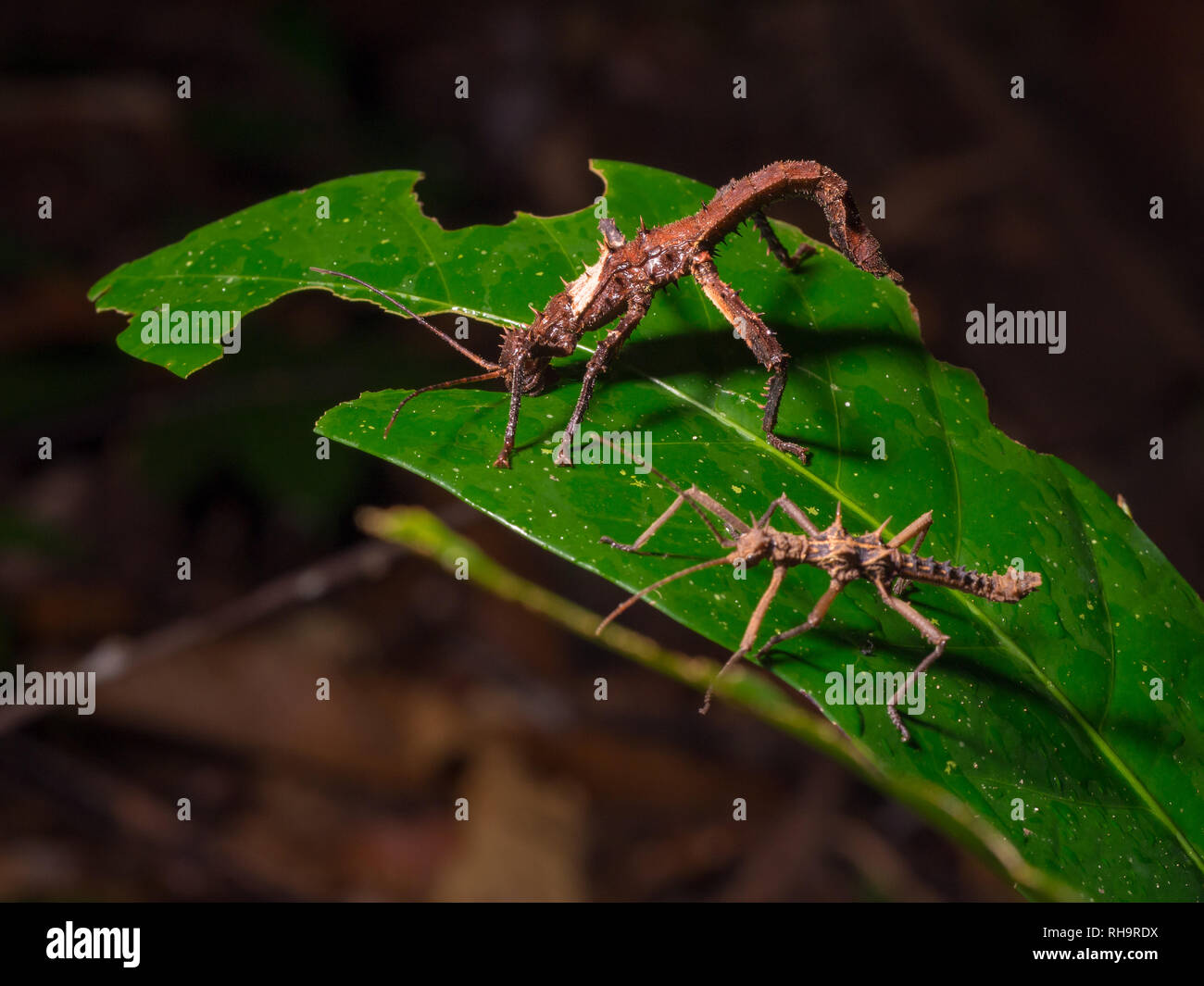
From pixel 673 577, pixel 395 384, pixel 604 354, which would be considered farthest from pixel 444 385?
pixel 395 384

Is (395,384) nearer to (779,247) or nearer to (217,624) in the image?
(217,624)

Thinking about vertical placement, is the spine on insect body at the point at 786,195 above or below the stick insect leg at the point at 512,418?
above

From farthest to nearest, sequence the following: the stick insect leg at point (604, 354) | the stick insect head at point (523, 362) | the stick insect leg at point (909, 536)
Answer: the stick insect head at point (523, 362)
the stick insect leg at point (604, 354)
the stick insect leg at point (909, 536)

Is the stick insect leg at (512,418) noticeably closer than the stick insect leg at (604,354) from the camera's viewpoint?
Yes

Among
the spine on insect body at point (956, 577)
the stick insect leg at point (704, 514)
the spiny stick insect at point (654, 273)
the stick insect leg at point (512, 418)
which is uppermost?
the spiny stick insect at point (654, 273)

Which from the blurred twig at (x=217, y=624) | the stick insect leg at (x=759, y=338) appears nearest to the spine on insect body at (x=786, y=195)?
the stick insect leg at (x=759, y=338)

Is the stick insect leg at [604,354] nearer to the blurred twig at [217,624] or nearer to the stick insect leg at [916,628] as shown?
the stick insect leg at [916,628]

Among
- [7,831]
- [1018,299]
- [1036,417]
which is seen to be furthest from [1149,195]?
[7,831]
